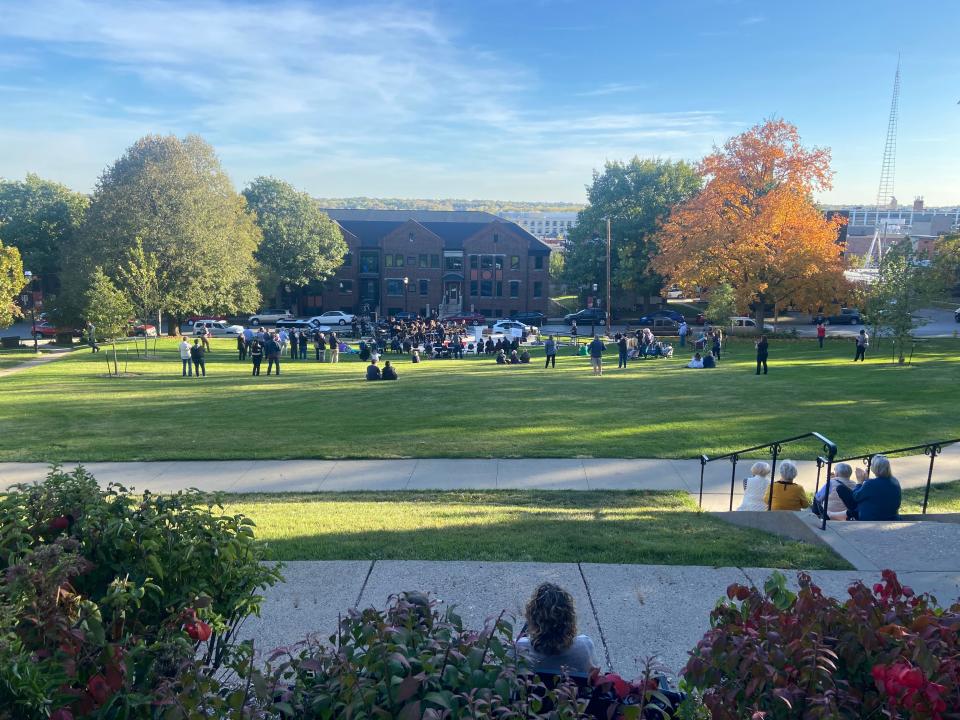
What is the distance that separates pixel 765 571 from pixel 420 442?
929 cm

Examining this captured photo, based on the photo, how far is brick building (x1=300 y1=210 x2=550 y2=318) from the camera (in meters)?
74.9

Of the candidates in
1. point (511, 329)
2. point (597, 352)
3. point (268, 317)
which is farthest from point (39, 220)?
point (597, 352)

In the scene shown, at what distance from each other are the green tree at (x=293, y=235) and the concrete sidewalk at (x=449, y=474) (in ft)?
177

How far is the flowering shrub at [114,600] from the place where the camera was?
305 centimetres

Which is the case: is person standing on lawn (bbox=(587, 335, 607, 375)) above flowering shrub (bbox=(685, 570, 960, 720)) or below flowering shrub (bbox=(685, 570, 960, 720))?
below

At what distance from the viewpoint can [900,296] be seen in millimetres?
31266

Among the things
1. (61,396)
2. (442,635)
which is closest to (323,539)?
(442,635)

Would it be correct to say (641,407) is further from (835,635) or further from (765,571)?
(835,635)

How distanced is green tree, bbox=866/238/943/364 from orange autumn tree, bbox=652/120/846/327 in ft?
33.5

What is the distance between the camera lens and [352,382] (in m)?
26.2

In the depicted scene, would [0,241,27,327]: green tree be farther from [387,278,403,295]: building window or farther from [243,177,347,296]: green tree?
[387,278,403,295]: building window

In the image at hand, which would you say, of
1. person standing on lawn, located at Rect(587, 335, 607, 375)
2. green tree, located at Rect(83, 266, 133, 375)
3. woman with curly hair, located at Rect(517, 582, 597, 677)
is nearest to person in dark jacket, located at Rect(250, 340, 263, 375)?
green tree, located at Rect(83, 266, 133, 375)

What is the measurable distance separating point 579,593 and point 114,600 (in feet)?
14.2

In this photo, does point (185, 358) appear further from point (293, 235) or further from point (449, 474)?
point (293, 235)
